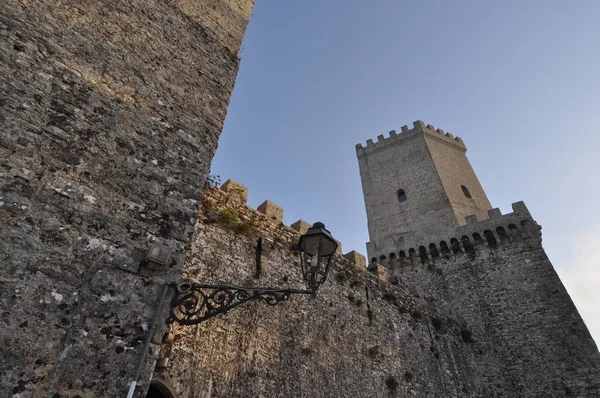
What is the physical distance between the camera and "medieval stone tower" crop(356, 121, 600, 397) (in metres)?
12.9

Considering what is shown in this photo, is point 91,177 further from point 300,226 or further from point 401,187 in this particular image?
point 401,187

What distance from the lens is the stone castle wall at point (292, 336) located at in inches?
255

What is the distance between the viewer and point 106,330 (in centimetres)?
275

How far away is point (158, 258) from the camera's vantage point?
10.6 ft

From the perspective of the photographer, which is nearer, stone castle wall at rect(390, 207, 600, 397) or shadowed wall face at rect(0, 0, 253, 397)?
shadowed wall face at rect(0, 0, 253, 397)

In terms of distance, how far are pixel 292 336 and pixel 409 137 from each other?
1811 centimetres

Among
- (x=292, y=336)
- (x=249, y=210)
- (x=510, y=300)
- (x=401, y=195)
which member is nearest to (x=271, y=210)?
(x=249, y=210)

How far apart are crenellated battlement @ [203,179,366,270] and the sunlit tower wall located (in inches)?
402

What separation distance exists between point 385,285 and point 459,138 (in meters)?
17.4

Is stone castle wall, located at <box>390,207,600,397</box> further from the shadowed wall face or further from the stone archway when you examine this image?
the shadowed wall face

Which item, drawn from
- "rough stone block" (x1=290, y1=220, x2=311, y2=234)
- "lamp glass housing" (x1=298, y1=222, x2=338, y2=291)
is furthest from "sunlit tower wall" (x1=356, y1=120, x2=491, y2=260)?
"lamp glass housing" (x1=298, y1=222, x2=338, y2=291)

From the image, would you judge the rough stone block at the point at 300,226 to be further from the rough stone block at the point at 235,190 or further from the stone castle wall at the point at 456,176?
the stone castle wall at the point at 456,176

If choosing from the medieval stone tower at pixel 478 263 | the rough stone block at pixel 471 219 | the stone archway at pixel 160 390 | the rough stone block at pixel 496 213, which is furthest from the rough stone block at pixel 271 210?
the rough stone block at pixel 496 213

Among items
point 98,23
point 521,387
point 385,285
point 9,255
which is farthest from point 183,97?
point 521,387
